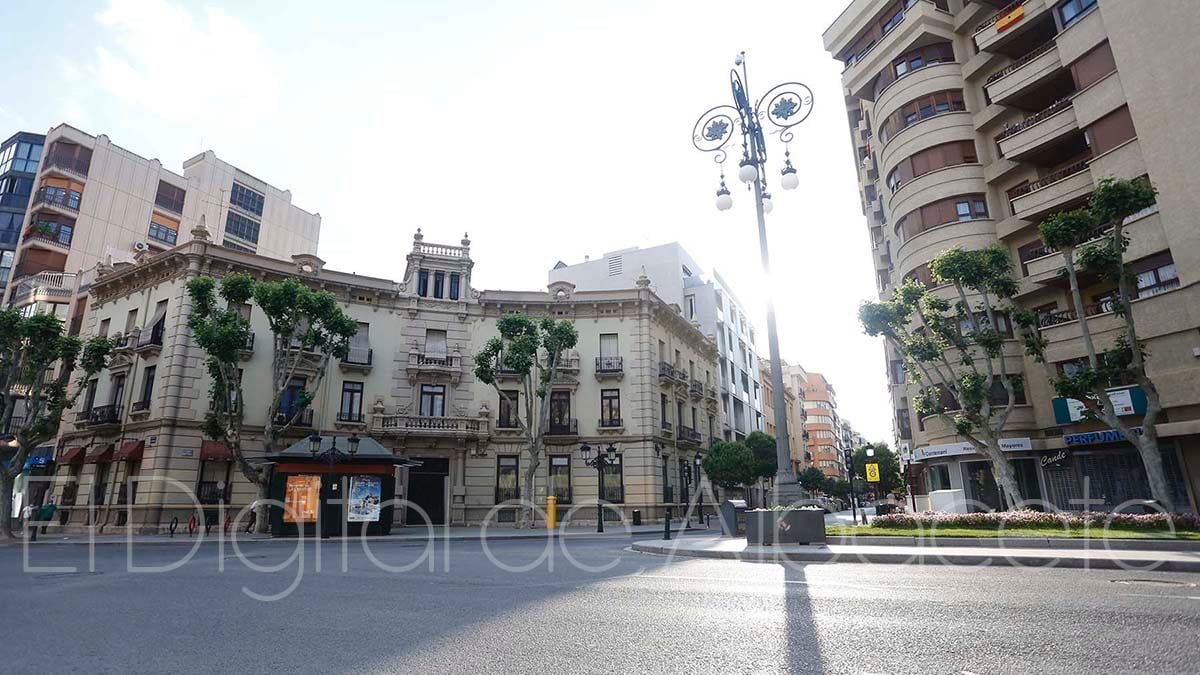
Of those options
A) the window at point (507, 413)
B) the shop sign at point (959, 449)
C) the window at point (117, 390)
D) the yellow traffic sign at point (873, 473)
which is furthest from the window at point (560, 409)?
the window at point (117, 390)

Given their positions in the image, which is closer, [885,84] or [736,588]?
[736,588]

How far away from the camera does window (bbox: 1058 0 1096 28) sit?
2279 centimetres

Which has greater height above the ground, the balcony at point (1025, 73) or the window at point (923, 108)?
the window at point (923, 108)

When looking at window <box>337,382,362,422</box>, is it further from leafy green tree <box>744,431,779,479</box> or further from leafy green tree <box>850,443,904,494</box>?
leafy green tree <box>850,443,904,494</box>

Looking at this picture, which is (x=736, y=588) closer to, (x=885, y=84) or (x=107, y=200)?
(x=885, y=84)

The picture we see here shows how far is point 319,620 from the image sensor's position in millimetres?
6484

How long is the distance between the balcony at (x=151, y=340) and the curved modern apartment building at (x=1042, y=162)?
Result: 32.6 m

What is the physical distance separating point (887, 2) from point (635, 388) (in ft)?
71.6

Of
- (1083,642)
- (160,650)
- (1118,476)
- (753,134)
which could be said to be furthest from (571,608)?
(1118,476)

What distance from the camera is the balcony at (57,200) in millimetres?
37906

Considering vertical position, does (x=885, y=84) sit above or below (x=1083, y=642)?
above

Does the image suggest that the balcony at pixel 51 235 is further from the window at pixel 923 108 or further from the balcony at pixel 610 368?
the window at pixel 923 108

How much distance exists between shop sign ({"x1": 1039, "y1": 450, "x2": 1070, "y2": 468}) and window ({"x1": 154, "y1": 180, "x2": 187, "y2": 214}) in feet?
165

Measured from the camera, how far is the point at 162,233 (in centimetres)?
4194
